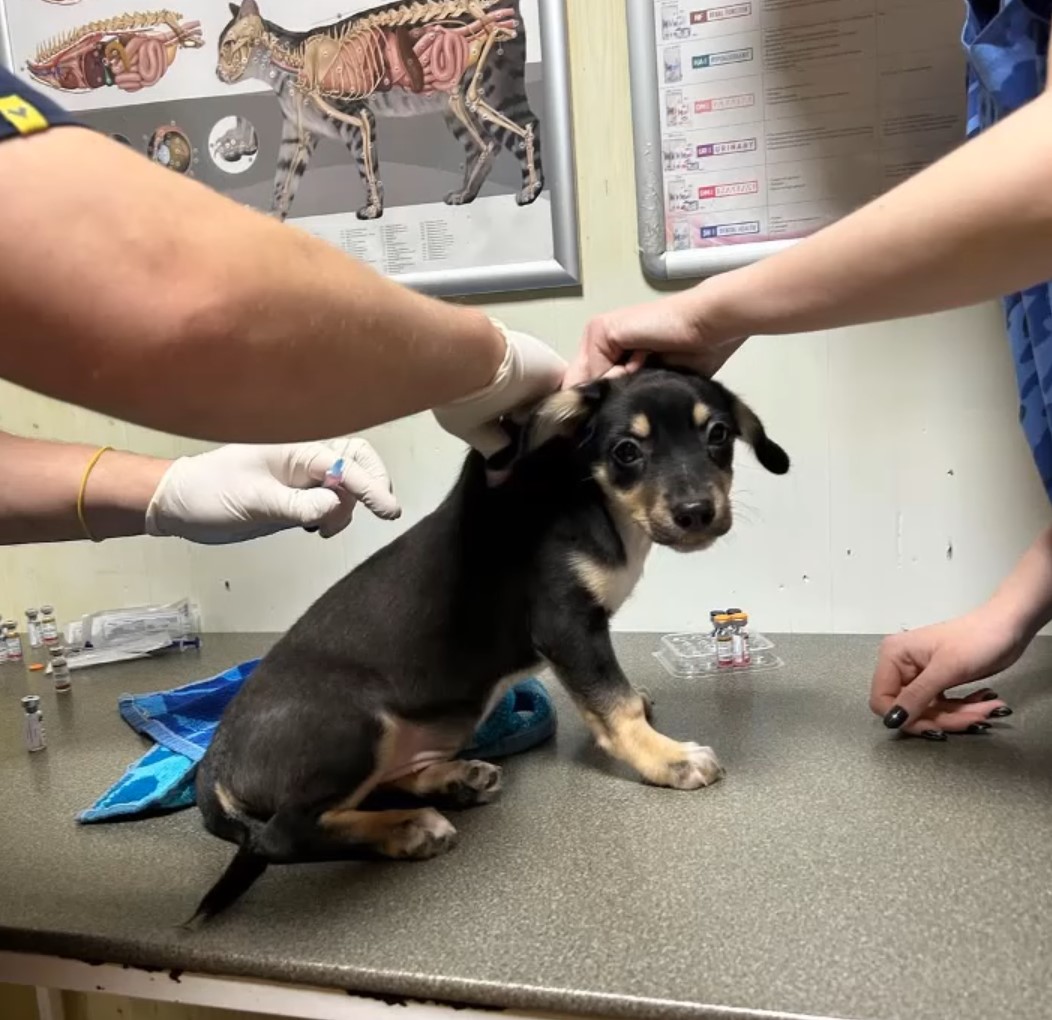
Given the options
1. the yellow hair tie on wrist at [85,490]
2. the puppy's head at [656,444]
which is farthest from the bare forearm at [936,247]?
the yellow hair tie on wrist at [85,490]

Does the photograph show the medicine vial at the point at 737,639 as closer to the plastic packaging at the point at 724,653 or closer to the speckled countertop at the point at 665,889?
the plastic packaging at the point at 724,653

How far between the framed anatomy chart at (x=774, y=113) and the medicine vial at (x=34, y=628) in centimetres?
136

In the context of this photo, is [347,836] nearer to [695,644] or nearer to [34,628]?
[695,644]

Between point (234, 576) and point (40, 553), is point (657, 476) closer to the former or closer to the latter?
point (234, 576)

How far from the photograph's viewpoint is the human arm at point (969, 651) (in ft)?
3.53

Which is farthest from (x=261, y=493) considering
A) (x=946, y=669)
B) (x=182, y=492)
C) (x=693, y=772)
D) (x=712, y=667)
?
(x=946, y=669)

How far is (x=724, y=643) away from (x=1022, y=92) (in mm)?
844

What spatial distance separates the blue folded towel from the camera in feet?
3.42

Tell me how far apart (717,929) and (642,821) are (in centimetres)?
21

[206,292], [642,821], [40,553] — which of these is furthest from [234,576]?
[206,292]

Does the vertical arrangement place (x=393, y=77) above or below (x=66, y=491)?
above

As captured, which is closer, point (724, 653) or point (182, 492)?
point (182, 492)

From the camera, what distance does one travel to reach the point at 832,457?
151 centimetres

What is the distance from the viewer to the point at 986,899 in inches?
28.8
